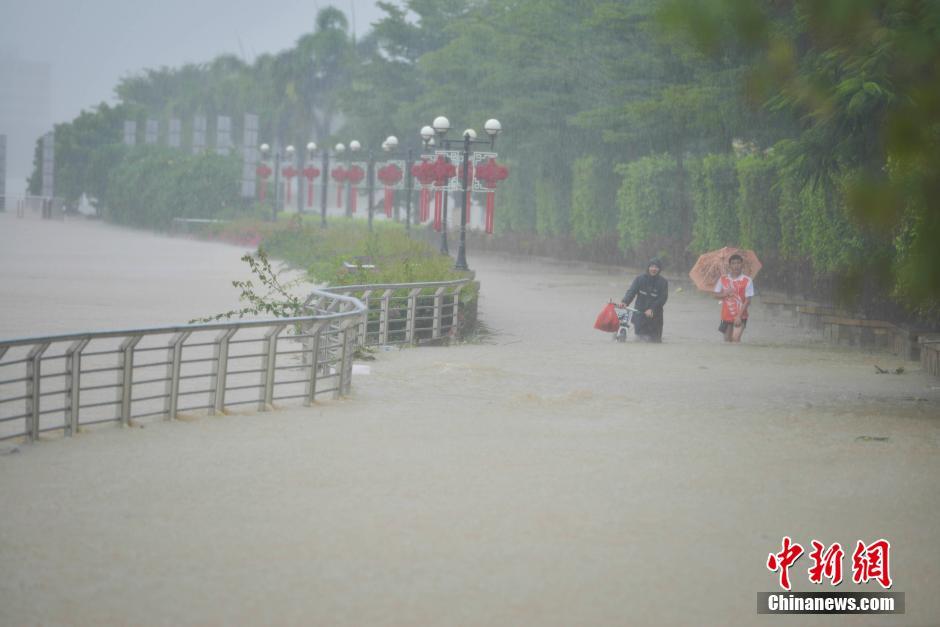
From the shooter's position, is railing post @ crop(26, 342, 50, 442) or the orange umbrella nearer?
railing post @ crop(26, 342, 50, 442)

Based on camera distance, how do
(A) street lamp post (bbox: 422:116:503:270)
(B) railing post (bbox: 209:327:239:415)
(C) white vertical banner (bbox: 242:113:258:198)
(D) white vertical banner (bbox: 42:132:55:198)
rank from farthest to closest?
1. (D) white vertical banner (bbox: 42:132:55:198)
2. (C) white vertical banner (bbox: 242:113:258:198)
3. (A) street lamp post (bbox: 422:116:503:270)
4. (B) railing post (bbox: 209:327:239:415)

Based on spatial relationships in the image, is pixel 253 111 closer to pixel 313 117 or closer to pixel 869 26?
pixel 313 117

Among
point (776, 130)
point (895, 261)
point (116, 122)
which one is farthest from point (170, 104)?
point (895, 261)

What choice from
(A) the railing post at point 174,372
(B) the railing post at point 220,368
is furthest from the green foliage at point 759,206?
(A) the railing post at point 174,372

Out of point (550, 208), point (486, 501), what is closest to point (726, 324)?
point (486, 501)

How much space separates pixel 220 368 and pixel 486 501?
15.1 feet

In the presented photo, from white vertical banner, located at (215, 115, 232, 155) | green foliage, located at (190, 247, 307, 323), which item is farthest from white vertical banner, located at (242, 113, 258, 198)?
green foliage, located at (190, 247, 307, 323)

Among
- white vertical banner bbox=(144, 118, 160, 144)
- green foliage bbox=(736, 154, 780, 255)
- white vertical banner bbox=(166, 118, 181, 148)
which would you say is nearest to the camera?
green foliage bbox=(736, 154, 780, 255)

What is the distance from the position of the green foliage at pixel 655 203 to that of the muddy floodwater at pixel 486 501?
88.9ft

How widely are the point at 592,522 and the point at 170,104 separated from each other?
115888mm

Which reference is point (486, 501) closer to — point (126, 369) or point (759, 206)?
point (126, 369)

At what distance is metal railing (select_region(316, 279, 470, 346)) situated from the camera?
70.7 ft

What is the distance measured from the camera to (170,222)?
8456 cm

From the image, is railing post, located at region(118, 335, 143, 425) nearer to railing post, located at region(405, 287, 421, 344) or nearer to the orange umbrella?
railing post, located at region(405, 287, 421, 344)
